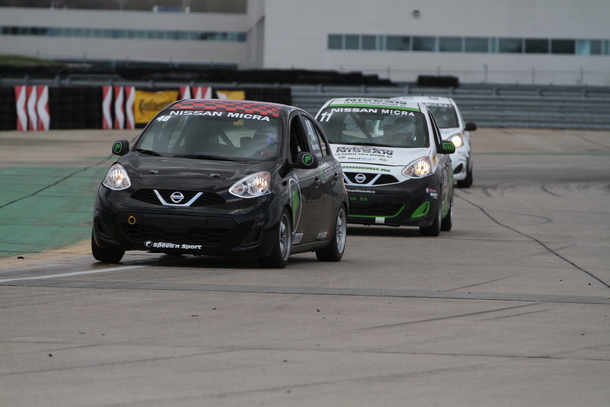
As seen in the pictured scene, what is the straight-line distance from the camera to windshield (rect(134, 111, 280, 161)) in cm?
1047

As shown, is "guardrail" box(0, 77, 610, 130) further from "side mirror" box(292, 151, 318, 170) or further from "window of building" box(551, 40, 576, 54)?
"side mirror" box(292, 151, 318, 170)

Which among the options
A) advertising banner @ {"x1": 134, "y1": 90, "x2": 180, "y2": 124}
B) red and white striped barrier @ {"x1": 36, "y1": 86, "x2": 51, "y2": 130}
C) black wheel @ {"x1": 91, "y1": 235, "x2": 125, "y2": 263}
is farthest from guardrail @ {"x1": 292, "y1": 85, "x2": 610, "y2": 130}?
black wheel @ {"x1": 91, "y1": 235, "x2": 125, "y2": 263}

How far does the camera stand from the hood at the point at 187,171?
9.66 m

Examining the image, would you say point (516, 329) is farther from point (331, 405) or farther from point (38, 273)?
point (38, 273)

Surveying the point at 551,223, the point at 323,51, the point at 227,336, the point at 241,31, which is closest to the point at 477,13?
the point at 323,51

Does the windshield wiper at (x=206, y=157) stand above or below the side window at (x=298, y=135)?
below

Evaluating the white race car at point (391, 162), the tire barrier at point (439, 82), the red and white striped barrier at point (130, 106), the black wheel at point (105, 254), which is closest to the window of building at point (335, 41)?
the tire barrier at point (439, 82)

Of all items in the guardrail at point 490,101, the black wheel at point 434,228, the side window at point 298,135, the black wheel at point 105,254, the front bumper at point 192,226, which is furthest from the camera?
the guardrail at point 490,101

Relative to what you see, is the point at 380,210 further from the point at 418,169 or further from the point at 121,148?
the point at 121,148

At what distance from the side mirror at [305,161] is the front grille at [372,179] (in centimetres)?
379

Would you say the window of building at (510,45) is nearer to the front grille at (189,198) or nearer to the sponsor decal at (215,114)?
the sponsor decal at (215,114)

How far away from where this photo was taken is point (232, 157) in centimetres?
1038

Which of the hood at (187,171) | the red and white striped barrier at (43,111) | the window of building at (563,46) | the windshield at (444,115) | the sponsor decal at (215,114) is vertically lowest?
the red and white striped barrier at (43,111)

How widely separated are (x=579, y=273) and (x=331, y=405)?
20.7 ft
